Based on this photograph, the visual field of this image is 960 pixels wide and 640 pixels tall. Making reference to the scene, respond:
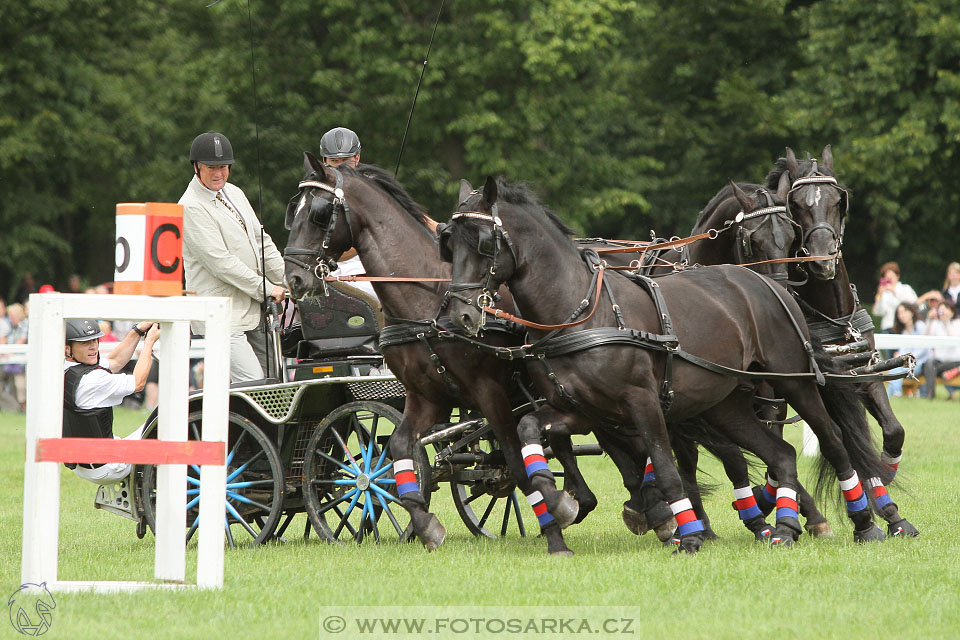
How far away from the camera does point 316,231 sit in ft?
25.3

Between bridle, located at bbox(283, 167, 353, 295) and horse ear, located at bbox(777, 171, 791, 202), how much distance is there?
2854mm

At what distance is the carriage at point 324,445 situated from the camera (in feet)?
26.7

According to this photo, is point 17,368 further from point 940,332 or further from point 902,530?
point 902,530

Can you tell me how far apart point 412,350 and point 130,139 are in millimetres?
21796

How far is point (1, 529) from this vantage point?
29.3 feet

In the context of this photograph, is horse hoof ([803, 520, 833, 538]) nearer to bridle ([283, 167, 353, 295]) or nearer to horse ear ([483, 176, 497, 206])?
horse ear ([483, 176, 497, 206])

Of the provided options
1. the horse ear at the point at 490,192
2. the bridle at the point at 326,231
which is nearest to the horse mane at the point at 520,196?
the horse ear at the point at 490,192

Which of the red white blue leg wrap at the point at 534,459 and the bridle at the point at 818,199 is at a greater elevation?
the bridle at the point at 818,199

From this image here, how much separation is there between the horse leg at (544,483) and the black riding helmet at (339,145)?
2250 mm

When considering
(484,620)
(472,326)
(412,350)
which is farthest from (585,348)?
(484,620)

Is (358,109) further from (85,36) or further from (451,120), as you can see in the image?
(85,36)

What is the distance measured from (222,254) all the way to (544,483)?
2.55 meters

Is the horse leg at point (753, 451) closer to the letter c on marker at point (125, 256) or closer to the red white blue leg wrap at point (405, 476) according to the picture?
the red white blue leg wrap at point (405, 476)

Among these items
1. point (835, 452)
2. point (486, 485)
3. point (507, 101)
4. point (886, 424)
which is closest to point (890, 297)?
point (507, 101)
